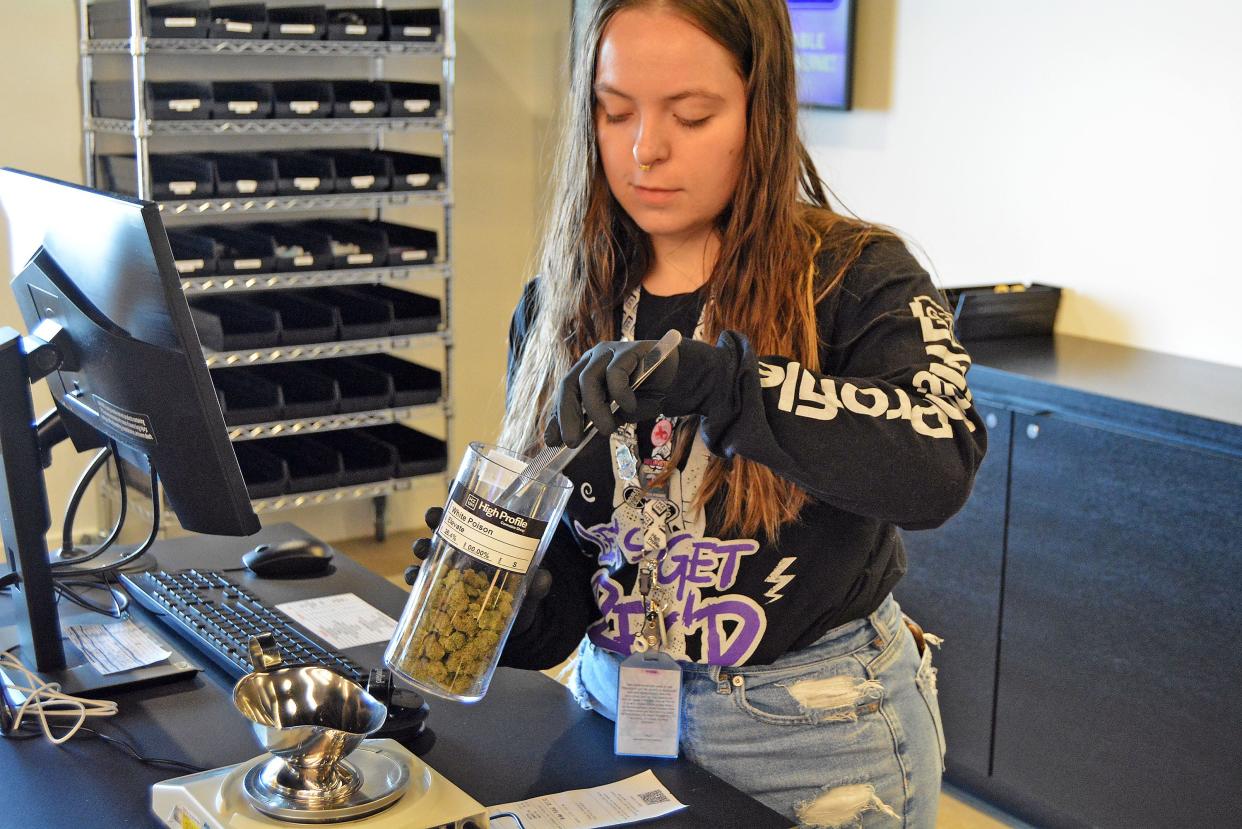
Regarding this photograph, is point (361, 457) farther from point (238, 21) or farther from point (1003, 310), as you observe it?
point (1003, 310)

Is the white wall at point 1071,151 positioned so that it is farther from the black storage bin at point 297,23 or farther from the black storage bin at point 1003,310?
the black storage bin at point 297,23

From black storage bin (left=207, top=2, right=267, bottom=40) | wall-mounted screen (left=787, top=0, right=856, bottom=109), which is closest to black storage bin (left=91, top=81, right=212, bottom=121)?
black storage bin (left=207, top=2, right=267, bottom=40)

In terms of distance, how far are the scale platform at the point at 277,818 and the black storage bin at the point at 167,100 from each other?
2.59 meters


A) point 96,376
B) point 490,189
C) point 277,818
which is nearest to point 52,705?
point 96,376

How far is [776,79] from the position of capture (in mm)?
1263

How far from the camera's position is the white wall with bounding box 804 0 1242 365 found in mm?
2742

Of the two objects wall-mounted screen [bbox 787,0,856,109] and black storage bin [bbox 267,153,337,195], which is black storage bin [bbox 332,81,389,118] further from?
wall-mounted screen [bbox 787,0,856,109]

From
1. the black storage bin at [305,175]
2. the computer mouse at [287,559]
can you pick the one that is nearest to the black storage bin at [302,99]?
the black storage bin at [305,175]

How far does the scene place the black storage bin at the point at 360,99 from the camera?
3.60 metres

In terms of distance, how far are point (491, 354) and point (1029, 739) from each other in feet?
8.09

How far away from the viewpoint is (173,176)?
11.2 ft

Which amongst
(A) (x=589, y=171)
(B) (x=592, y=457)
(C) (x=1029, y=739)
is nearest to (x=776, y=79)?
(A) (x=589, y=171)

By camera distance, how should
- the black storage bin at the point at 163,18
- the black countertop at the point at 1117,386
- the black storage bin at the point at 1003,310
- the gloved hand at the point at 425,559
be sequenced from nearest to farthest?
the gloved hand at the point at 425,559 → the black countertop at the point at 1117,386 → the black storage bin at the point at 1003,310 → the black storage bin at the point at 163,18

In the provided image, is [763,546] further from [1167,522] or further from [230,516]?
[1167,522]
